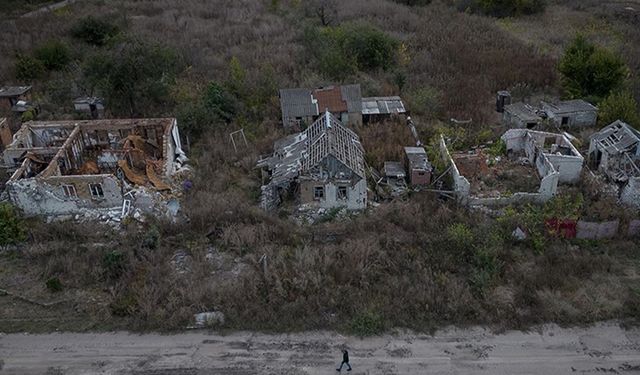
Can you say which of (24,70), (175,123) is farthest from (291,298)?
(24,70)

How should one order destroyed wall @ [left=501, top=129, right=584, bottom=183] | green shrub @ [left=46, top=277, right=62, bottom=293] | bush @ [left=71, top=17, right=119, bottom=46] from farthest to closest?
1. bush @ [left=71, top=17, right=119, bottom=46]
2. destroyed wall @ [left=501, top=129, right=584, bottom=183]
3. green shrub @ [left=46, top=277, right=62, bottom=293]

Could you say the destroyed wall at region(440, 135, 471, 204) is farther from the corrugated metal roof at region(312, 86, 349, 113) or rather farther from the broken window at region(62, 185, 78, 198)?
the broken window at region(62, 185, 78, 198)

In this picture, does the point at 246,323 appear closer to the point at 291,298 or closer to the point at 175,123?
the point at 291,298

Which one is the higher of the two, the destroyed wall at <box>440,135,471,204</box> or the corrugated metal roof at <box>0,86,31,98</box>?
the corrugated metal roof at <box>0,86,31,98</box>

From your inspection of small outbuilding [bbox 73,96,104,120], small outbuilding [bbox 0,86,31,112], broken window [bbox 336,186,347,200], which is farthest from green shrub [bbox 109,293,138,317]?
small outbuilding [bbox 0,86,31,112]

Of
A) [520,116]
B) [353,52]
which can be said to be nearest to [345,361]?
[520,116]

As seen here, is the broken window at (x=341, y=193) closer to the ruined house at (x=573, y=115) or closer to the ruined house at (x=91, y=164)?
the ruined house at (x=91, y=164)

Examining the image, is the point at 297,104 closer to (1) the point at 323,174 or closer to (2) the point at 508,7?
(1) the point at 323,174
